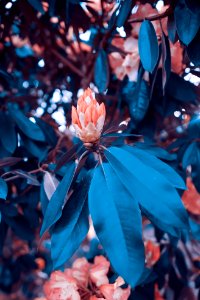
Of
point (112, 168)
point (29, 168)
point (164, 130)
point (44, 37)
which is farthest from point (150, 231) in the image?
point (112, 168)

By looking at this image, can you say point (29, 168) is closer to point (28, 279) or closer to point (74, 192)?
point (74, 192)

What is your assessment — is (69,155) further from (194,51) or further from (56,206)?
(194,51)

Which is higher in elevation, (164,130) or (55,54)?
(55,54)

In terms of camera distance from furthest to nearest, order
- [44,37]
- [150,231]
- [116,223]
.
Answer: [150,231] → [44,37] → [116,223]

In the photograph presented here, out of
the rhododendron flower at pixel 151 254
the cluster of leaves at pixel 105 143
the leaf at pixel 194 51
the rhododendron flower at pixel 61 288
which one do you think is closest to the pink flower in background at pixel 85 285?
the rhododendron flower at pixel 61 288

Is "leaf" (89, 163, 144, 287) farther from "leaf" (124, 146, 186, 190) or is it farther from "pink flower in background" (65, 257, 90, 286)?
"pink flower in background" (65, 257, 90, 286)

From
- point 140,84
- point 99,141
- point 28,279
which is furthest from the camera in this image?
point 28,279

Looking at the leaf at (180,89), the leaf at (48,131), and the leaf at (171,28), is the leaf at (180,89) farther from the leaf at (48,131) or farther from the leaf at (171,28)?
the leaf at (48,131)

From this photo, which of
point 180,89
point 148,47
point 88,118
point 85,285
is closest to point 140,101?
point 180,89
